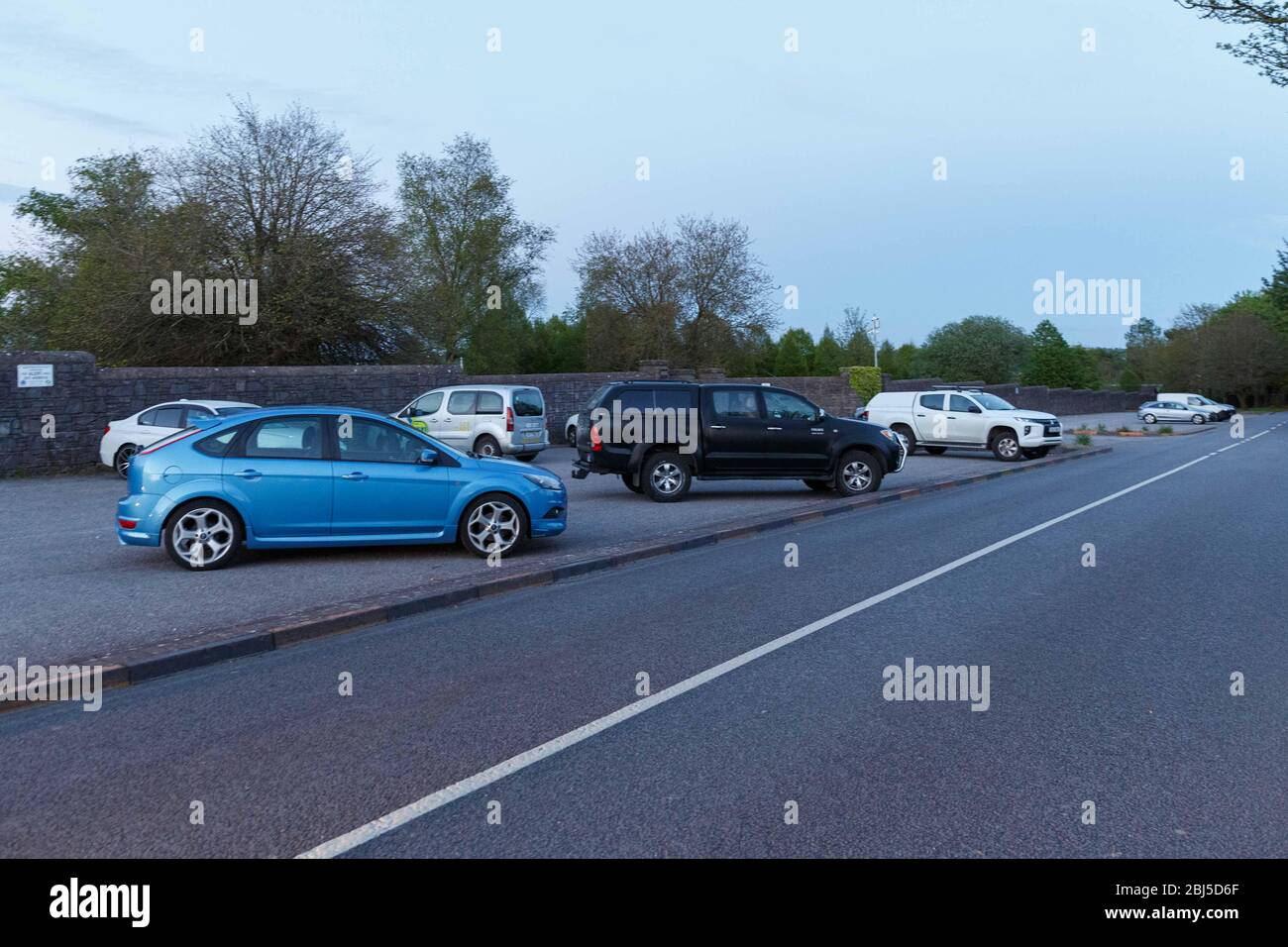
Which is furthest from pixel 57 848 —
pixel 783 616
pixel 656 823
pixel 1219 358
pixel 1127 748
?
pixel 1219 358

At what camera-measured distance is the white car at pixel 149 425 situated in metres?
19.7

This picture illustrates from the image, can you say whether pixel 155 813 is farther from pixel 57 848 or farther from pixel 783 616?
pixel 783 616

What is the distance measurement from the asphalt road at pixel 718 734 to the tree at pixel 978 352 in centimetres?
9024

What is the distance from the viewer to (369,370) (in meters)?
25.1

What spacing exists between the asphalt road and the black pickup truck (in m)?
7.32

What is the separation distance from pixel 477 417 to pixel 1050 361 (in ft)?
273

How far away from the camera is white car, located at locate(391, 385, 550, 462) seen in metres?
23.5

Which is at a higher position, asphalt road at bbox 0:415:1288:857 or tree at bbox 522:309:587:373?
tree at bbox 522:309:587:373

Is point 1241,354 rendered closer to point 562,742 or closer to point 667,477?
point 667,477

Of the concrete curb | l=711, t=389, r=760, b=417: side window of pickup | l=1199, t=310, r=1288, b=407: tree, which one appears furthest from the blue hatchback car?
l=1199, t=310, r=1288, b=407: tree

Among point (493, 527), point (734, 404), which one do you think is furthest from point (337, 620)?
point (734, 404)

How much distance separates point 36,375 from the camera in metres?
20.6

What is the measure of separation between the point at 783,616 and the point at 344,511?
471cm

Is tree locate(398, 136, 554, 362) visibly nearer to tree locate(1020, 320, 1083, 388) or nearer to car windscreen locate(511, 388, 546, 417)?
car windscreen locate(511, 388, 546, 417)
